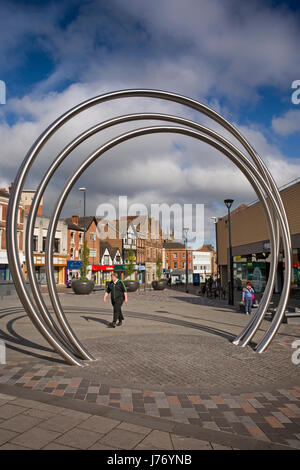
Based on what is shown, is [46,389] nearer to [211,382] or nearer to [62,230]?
[211,382]

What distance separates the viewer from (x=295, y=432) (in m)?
4.36

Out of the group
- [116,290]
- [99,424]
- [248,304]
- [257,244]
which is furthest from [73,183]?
[257,244]

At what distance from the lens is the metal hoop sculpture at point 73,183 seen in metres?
7.32

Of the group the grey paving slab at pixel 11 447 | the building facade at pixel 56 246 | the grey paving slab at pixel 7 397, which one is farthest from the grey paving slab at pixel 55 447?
the building facade at pixel 56 246

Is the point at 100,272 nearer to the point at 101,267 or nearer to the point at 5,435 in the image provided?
the point at 101,267

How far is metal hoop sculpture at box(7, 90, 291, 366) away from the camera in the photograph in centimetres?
732

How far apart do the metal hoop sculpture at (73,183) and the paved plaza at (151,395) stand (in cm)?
57

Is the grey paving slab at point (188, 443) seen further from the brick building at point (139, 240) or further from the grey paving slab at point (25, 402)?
the brick building at point (139, 240)

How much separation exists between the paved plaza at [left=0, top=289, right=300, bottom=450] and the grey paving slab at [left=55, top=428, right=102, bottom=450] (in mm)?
12

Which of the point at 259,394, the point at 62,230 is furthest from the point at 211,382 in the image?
the point at 62,230

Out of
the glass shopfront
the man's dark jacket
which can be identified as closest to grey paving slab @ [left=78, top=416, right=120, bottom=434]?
the man's dark jacket

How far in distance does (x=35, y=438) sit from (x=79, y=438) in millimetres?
484

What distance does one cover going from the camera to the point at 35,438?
3977mm
